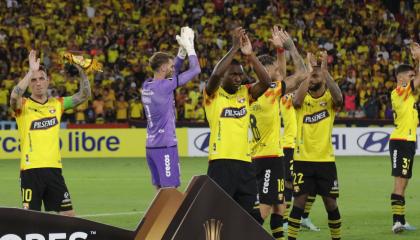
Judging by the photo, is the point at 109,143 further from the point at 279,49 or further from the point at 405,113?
the point at 279,49

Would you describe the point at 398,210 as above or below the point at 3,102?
below

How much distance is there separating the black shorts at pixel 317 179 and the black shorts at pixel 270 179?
0.73 feet

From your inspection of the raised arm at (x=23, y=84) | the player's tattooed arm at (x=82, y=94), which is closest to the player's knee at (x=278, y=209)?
the player's tattooed arm at (x=82, y=94)

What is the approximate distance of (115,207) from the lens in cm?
1560

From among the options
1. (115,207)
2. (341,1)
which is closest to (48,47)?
(341,1)

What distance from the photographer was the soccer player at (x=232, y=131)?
9.30 metres

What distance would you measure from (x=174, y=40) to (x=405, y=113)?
21510 millimetres

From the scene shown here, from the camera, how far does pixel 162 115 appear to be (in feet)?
39.7

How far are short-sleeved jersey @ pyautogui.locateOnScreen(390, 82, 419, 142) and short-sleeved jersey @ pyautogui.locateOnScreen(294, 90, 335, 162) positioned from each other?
235 cm

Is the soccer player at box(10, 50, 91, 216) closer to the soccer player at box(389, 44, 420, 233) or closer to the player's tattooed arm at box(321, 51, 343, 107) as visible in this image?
the player's tattooed arm at box(321, 51, 343, 107)

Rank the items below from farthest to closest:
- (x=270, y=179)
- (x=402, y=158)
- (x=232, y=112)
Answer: (x=402, y=158) → (x=270, y=179) → (x=232, y=112)

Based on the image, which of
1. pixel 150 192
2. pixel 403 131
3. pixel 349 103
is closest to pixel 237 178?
pixel 403 131

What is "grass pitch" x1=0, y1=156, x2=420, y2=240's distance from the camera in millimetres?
13203

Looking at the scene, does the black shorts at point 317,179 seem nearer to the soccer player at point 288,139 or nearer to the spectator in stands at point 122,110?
the soccer player at point 288,139
